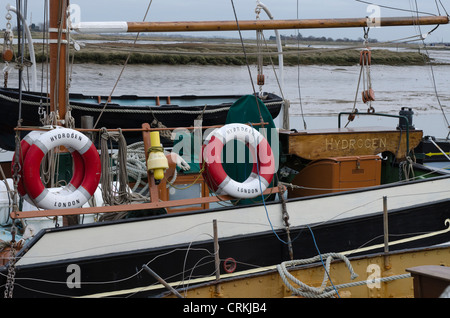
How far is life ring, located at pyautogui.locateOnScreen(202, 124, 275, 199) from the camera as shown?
7.51 metres

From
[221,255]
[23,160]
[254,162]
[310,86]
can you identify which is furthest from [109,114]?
[310,86]

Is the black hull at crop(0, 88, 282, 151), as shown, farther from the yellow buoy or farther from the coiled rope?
the coiled rope

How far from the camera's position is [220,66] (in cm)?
5406

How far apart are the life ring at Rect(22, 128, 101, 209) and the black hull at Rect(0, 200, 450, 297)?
2.13 ft

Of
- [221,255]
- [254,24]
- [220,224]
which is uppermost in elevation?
[254,24]

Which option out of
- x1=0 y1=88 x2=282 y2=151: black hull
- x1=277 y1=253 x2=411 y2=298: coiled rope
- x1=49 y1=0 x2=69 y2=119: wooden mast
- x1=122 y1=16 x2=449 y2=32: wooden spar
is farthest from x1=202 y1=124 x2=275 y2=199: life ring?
x1=0 y1=88 x2=282 y2=151: black hull

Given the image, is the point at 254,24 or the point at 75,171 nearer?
the point at 75,171

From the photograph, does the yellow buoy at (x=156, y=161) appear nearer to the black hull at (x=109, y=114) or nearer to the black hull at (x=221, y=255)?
the black hull at (x=221, y=255)

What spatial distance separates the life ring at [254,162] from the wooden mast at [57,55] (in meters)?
1.96

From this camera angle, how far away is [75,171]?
7.10 m

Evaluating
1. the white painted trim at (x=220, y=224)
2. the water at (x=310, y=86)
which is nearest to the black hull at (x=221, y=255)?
the white painted trim at (x=220, y=224)

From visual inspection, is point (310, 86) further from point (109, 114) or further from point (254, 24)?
point (254, 24)

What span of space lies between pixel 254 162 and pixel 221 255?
1168 mm

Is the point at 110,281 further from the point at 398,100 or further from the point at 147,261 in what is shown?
the point at 398,100
